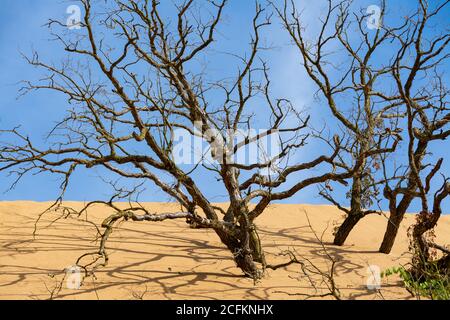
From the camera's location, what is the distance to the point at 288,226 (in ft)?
52.8

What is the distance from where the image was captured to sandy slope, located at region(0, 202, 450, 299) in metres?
8.98

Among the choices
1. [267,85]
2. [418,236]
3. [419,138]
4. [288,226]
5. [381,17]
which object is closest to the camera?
[418,236]

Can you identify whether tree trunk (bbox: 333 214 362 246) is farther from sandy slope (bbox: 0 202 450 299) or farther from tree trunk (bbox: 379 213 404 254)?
tree trunk (bbox: 379 213 404 254)

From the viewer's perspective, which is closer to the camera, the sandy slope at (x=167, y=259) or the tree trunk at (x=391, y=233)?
the sandy slope at (x=167, y=259)

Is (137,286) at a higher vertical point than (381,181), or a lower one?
lower

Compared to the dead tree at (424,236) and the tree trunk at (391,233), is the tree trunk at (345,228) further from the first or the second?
the dead tree at (424,236)

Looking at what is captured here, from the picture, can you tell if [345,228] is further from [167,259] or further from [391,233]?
[167,259]

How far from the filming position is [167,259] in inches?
436

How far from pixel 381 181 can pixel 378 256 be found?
1.60 m

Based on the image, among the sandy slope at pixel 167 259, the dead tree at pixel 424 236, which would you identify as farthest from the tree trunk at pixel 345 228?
the dead tree at pixel 424 236

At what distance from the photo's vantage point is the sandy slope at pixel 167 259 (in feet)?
29.5
